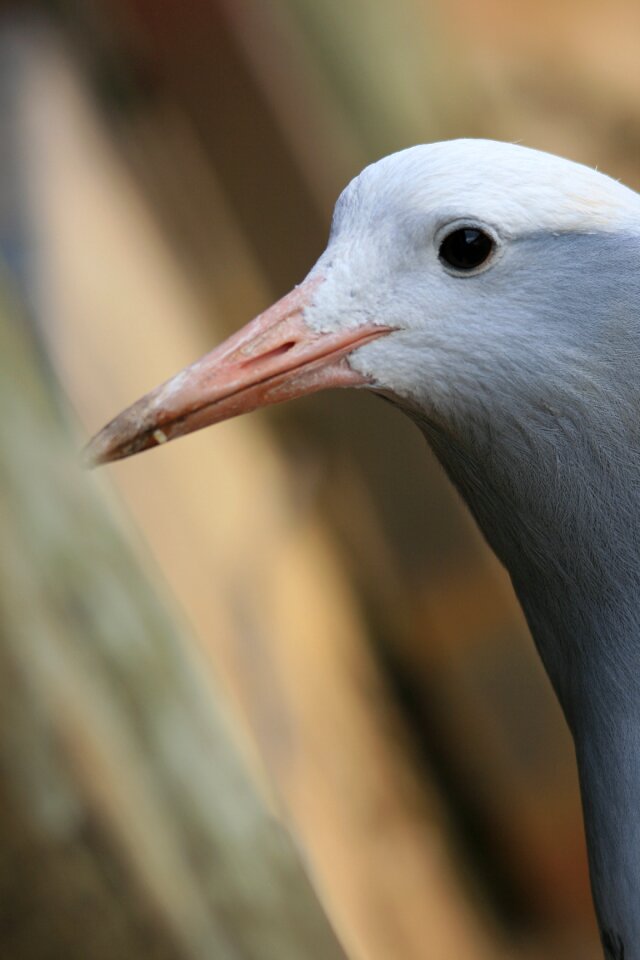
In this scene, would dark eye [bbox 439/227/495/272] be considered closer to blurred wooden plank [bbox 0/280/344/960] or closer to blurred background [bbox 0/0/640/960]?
blurred wooden plank [bbox 0/280/344/960]

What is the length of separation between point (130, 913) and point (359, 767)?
1.37m

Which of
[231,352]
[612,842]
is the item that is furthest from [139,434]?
[612,842]

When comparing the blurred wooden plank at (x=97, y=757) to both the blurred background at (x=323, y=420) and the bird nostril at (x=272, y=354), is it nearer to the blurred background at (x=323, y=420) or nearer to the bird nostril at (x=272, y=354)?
the bird nostril at (x=272, y=354)

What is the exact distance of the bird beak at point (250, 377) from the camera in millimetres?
730

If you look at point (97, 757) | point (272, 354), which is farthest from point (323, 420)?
point (97, 757)

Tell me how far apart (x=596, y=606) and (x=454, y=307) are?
191 millimetres

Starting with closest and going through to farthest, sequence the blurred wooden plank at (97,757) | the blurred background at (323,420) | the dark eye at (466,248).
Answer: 1. the blurred wooden plank at (97,757)
2. the dark eye at (466,248)
3. the blurred background at (323,420)

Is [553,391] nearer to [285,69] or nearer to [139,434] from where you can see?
[139,434]

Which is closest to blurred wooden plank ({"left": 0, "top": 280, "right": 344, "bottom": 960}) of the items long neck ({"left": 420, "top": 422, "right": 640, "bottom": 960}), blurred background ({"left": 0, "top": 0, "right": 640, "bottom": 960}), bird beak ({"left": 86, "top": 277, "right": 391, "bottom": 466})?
bird beak ({"left": 86, "top": 277, "right": 391, "bottom": 466})

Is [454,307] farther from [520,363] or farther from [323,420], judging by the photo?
[323,420]

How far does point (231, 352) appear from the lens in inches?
29.5

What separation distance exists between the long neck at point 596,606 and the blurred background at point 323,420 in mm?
1063

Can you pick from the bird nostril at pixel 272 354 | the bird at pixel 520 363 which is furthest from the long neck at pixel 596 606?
the bird nostril at pixel 272 354

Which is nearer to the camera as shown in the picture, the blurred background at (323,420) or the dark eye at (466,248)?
the dark eye at (466,248)
